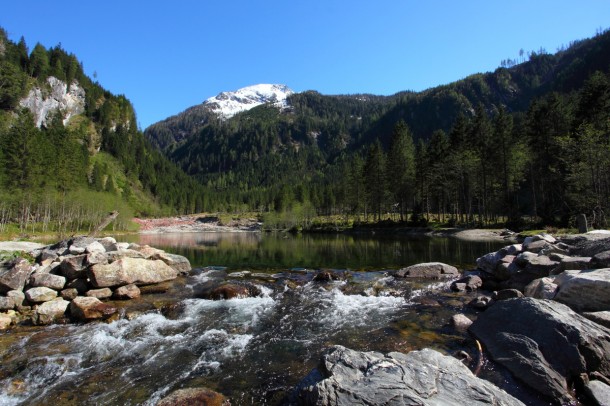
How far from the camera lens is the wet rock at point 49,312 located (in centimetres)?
1340

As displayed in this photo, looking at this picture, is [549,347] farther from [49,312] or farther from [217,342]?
[49,312]

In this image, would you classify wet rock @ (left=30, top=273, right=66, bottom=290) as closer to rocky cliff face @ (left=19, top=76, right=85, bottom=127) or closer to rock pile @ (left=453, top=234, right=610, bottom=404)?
rock pile @ (left=453, top=234, right=610, bottom=404)

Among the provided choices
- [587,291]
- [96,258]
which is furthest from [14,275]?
[587,291]

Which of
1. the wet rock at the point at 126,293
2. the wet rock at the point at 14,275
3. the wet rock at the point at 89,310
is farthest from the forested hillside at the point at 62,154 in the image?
the wet rock at the point at 89,310

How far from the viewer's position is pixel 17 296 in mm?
14938

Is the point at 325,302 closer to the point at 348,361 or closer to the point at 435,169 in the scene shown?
the point at 348,361

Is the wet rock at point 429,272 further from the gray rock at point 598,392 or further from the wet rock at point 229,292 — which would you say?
the gray rock at point 598,392

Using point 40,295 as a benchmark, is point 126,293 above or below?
below

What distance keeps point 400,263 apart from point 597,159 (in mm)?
27001

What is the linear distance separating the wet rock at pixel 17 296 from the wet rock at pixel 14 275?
523mm

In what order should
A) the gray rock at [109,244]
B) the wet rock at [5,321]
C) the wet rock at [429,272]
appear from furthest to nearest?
the gray rock at [109,244]
the wet rock at [429,272]
the wet rock at [5,321]

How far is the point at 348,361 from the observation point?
646 cm

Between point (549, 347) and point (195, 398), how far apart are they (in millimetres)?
8645

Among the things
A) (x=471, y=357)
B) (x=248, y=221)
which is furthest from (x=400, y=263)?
(x=248, y=221)
